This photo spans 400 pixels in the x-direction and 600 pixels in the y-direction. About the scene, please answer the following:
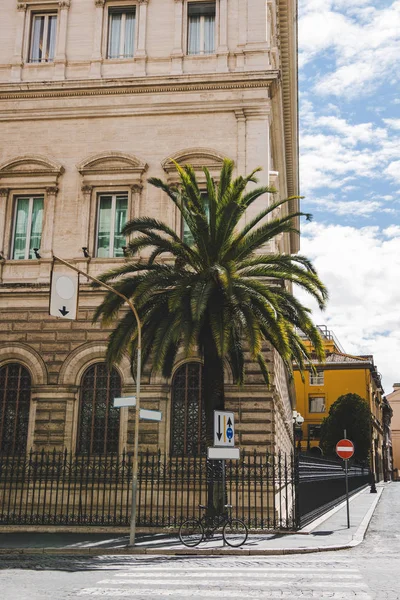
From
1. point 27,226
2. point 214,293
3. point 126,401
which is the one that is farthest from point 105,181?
point 126,401

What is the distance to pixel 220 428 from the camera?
17.2m

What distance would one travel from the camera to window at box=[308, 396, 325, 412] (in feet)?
221

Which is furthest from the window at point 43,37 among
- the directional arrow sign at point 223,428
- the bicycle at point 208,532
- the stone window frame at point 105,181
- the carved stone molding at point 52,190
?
Answer: the bicycle at point 208,532

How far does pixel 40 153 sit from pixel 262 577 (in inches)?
684

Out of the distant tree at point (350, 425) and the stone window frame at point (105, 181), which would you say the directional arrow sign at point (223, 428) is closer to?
the stone window frame at point (105, 181)

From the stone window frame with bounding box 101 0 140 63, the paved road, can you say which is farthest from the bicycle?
the stone window frame with bounding box 101 0 140 63

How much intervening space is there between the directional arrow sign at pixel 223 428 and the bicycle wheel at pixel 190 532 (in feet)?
6.60

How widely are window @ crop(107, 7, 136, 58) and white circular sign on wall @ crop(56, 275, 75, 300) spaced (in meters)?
12.4

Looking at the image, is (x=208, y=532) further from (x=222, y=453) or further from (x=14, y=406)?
(x=14, y=406)

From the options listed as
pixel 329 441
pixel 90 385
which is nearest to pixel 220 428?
pixel 90 385

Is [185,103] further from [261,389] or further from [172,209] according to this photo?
[261,389]

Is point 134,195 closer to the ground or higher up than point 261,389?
higher up

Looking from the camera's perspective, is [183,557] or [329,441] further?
[329,441]

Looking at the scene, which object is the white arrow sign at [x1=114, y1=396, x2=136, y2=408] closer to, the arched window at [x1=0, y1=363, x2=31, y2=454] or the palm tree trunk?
the palm tree trunk
